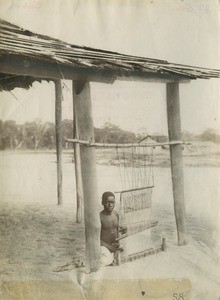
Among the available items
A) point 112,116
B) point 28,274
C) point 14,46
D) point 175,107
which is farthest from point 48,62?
point 28,274

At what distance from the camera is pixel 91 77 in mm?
1301

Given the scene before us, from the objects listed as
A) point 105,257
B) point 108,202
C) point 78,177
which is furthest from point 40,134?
point 105,257

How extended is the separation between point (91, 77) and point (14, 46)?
228 millimetres

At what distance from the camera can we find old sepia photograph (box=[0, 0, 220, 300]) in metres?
1.30

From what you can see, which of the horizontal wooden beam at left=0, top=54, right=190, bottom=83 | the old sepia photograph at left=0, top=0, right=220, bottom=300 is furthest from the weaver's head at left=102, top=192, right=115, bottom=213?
the horizontal wooden beam at left=0, top=54, right=190, bottom=83

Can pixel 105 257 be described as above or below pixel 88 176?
below

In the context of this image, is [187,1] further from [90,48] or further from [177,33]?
[90,48]

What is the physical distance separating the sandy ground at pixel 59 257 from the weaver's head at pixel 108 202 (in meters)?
0.03

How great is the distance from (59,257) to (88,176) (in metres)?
0.24

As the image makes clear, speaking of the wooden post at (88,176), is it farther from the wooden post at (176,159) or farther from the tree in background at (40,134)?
the wooden post at (176,159)

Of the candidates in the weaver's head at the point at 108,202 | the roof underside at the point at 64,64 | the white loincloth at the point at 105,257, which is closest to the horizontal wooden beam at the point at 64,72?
the roof underside at the point at 64,64

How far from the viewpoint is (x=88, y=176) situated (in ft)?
4.26

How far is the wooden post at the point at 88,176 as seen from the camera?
1292 millimetres

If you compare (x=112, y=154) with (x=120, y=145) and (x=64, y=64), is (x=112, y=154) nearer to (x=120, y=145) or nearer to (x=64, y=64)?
(x=120, y=145)
